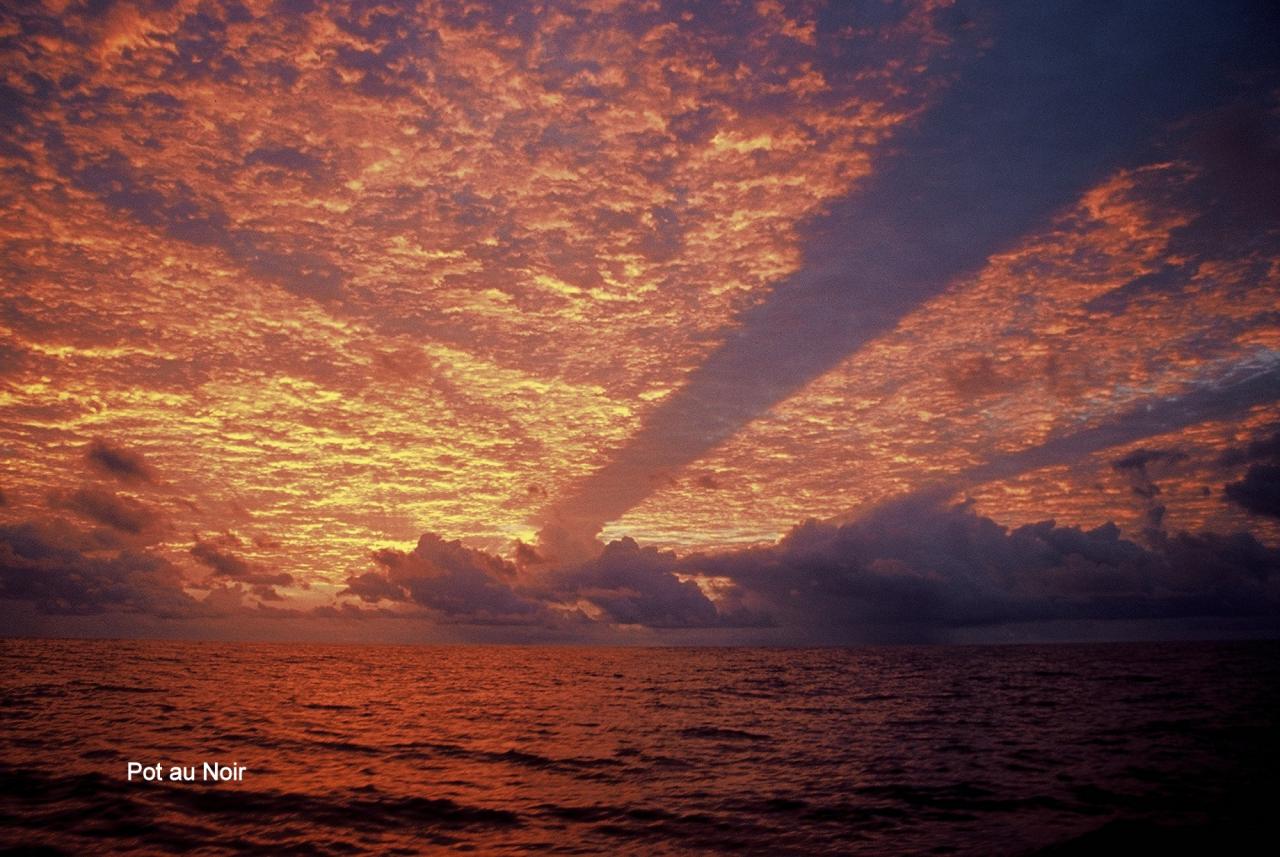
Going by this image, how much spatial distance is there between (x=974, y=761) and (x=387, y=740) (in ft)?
87.0

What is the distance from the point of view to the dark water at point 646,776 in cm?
1639

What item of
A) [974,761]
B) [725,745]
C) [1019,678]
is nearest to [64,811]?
[725,745]

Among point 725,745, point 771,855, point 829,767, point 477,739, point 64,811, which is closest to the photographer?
point 771,855

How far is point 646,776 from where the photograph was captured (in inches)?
943

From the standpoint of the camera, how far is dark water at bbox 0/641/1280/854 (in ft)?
53.8

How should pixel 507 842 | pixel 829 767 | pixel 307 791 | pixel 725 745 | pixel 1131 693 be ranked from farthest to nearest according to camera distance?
pixel 1131 693, pixel 725 745, pixel 829 767, pixel 307 791, pixel 507 842

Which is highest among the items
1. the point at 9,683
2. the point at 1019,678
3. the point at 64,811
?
the point at 64,811

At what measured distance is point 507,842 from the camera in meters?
16.4

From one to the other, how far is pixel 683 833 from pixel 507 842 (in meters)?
4.51

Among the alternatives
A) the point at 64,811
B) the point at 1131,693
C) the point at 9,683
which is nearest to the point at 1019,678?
the point at 1131,693

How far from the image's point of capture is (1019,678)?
239 feet

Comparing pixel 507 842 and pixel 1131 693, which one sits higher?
pixel 507 842

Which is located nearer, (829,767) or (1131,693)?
(829,767)

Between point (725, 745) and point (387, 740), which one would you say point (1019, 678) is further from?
point (387, 740)
